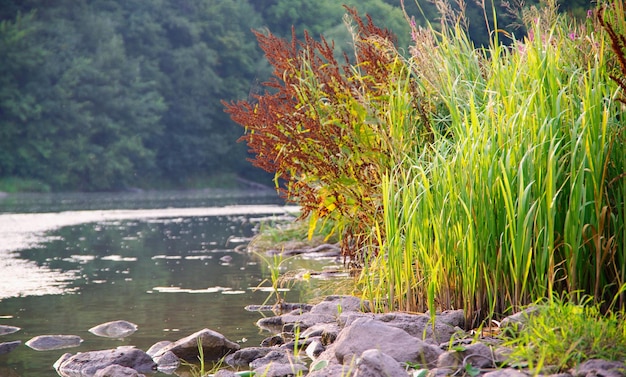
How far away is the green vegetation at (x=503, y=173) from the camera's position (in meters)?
4.34

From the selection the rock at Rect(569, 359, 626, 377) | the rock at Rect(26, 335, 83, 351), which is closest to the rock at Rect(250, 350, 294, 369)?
the rock at Rect(26, 335, 83, 351)

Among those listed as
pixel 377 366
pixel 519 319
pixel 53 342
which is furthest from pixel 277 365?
pixel 53 342

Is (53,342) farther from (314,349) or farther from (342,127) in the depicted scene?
(342,127)

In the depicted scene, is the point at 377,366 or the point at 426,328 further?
the point at 426,328

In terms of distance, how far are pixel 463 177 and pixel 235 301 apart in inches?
130

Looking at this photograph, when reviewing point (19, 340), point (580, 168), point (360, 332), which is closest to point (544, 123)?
point (580, 168)

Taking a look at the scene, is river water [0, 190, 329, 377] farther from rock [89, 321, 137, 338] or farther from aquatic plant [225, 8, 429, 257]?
aquatic plant [225, 8, 429, 257]

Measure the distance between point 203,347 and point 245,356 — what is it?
311 mm

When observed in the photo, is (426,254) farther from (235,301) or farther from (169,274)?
(169,274)

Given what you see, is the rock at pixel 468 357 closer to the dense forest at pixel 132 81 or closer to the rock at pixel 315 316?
the rock at pixel 315 316

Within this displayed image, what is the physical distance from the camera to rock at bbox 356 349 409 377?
374 centimetres

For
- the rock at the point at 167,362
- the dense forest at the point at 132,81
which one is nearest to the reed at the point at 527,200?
the rock at the point at 167,362

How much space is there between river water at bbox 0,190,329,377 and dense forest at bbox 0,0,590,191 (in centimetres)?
2109

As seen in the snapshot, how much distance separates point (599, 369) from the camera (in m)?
3.47
